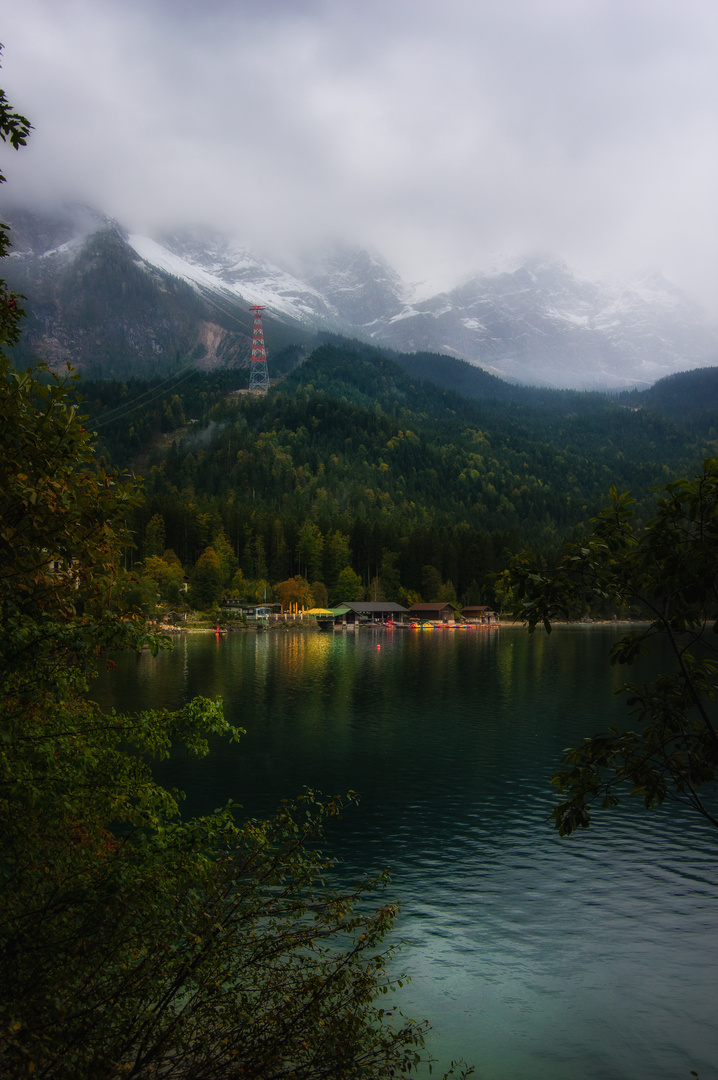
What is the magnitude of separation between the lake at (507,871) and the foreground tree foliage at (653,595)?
37.5ft

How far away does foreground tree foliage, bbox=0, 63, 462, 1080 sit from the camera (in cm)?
910

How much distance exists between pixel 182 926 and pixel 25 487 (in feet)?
20.5

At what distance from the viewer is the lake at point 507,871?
58.3ft

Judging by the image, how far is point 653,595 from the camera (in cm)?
859

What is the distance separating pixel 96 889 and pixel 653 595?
8.23m

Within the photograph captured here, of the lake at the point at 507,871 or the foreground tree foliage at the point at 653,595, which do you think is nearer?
the foreground tree foliage at the point at 653,595

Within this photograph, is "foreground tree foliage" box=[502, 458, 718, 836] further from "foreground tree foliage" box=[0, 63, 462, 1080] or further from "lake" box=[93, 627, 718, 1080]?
"lake" box=[93, 627, 718, 1080]

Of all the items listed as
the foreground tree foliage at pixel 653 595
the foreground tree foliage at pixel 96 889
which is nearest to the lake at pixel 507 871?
the foreground tree foliage at pixel 96 889

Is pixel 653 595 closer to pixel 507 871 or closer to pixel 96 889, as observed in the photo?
pixel 96 889

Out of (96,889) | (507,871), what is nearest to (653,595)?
(96,889)

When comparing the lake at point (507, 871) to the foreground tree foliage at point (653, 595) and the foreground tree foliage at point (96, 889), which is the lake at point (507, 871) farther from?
the foreground tree foliage at point (653, 595)

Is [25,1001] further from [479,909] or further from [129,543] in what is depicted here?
[479,909]

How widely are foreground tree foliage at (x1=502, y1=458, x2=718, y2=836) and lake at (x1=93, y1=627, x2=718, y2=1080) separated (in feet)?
37.5

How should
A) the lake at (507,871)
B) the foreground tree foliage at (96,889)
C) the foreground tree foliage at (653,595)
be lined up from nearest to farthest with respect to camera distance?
the foreground tree foliage at (653,595) → the foreground tree foliage at (96,889) → the lake at (507,871)
